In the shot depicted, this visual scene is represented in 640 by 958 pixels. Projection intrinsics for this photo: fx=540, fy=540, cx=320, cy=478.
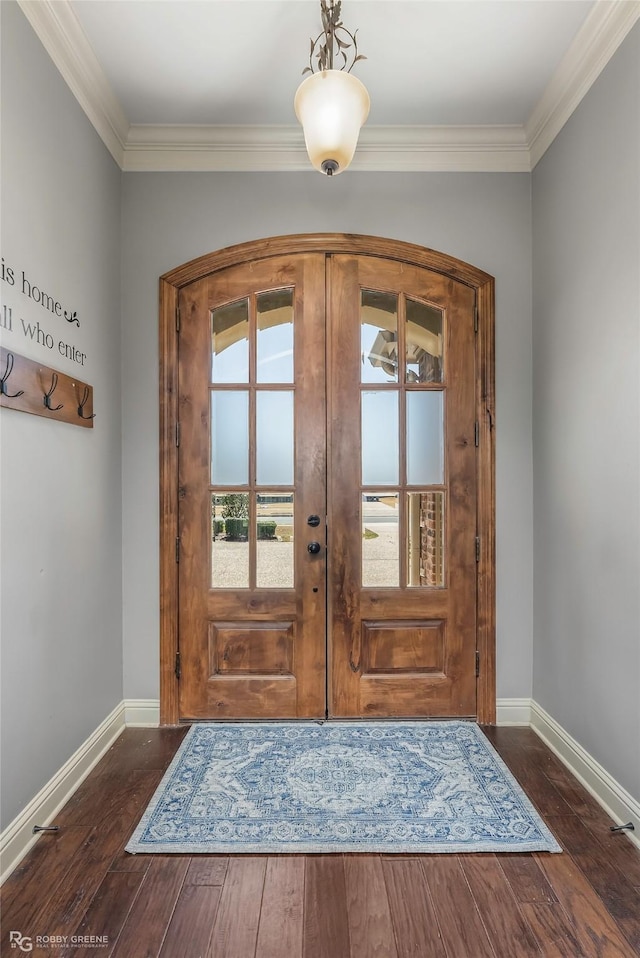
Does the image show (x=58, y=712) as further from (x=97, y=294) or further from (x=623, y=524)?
(x=623, y=524)

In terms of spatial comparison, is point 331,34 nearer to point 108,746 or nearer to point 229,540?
point 229,540

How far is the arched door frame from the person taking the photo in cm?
263

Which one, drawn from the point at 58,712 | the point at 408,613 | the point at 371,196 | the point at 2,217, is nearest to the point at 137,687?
the point at 58,712

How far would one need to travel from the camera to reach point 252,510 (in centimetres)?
265

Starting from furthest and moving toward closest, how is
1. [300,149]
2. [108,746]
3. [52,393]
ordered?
1. [300,149]
2. [108,746]
3. [52,393]

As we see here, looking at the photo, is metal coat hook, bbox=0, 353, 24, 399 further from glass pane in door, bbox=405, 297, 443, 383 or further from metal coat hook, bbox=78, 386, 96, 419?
glass pane in door, bbox=405, 297, 443, 383

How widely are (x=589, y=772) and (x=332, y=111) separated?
8.48ft

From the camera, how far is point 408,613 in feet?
8.71

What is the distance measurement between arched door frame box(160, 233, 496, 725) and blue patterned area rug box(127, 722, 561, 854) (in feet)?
1.02

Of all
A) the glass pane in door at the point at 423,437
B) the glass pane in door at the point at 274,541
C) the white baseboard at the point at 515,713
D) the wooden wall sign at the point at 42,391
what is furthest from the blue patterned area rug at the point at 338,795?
the wooden wall sign at the point at 42,391

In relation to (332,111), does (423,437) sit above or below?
below

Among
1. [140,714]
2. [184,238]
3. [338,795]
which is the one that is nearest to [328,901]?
[338,795]

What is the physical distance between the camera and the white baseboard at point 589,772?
1.84 meters

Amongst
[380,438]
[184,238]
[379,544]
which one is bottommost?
[379,544]
